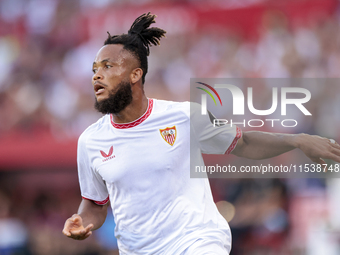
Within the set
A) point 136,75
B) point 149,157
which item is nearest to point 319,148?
point 149,157

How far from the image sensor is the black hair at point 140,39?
14.2ft

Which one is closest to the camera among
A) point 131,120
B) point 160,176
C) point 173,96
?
point 160,176

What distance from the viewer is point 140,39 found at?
448cm

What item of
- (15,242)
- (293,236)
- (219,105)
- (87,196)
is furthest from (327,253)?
(15,242)

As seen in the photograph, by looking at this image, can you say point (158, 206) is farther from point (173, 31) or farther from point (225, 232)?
point (173, 31)

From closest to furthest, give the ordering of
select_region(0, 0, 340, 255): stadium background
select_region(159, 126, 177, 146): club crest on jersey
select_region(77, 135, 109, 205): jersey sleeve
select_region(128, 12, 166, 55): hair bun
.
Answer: select_region(159, 126, 177, 146): club crest on jersey
select_region(77, 135, 109, 205): jersey sleeve
select_region(128, 12, 166, 55): hair bun
select_region(0, 0, 340, 255): stadium background

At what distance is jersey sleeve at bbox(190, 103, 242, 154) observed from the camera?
161 inches

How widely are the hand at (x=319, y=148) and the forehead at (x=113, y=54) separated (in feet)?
5.71

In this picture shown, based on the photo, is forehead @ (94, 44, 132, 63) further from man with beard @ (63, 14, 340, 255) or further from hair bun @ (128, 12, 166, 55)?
hair bun @ (128, 12, 166, 55)

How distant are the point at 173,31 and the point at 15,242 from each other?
5.33m

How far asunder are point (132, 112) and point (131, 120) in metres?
0.08

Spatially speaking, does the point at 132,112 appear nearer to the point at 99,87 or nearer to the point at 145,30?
the point at 99,87

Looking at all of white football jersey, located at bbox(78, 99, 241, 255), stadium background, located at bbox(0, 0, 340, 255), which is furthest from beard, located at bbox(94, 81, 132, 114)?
stadium background, located at bbox(0, 0, 340, 255)

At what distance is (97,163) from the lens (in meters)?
4.14
